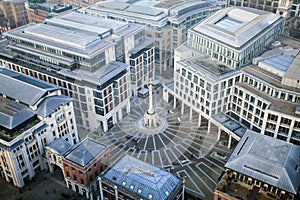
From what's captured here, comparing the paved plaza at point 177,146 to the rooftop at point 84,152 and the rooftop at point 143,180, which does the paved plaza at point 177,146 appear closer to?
the rooftop at point 84,152

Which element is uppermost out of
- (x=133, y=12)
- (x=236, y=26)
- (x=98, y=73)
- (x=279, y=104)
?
(x=236, y=26)

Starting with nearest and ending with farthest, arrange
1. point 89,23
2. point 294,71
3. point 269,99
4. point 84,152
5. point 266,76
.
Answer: point 84,152, point 269,99, point 294,71, point 266,76, point 89,23

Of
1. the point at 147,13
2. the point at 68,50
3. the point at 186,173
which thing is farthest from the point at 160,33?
the point at 186,173

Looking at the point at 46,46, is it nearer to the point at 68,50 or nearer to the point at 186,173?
the point at 68,50

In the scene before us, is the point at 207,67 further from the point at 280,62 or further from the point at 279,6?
the point at 279,6

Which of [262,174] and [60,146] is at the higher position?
[262,174]

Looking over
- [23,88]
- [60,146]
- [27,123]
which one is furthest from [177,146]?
[23,88]

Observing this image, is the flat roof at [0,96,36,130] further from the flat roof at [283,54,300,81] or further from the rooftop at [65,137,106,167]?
the flat roof at [283,54,300,81]

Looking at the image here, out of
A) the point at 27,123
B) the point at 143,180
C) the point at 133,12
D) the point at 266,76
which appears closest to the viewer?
the point at 143,180

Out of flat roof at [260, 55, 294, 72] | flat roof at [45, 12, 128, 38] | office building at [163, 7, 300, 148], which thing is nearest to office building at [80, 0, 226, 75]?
flat roof at [45, 12, 128, 38]
